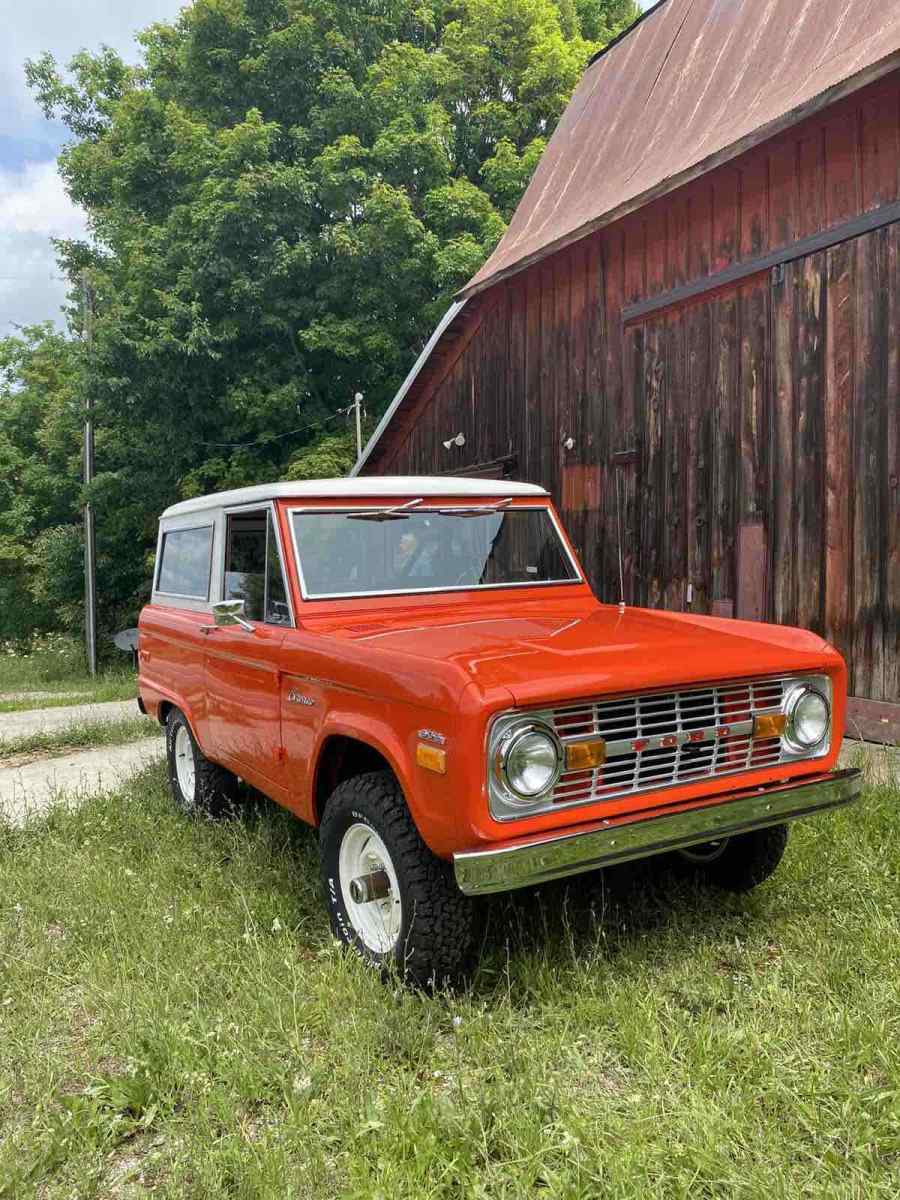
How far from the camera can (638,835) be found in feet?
9.29

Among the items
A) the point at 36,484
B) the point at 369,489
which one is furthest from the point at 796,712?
the point at 36,484

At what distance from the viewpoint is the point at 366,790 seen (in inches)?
125

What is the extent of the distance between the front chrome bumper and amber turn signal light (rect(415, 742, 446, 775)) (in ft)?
0.88

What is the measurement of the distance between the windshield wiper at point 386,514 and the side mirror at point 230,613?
677 millimetres

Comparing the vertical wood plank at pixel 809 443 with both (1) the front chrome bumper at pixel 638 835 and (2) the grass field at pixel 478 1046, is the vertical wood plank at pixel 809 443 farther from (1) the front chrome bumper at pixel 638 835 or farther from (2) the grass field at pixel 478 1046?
(1) the front chrome bumper at pixel 638 835

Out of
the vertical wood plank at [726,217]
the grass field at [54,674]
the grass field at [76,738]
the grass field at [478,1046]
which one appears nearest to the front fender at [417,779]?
the grass field at [478,1046]

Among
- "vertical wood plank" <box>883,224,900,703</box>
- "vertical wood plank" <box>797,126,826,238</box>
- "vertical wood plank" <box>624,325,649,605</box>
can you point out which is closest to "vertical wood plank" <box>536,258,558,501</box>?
"vertical wood plank" <box>624,325,649,605</box>

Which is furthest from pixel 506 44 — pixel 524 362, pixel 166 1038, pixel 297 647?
pixel 166 1038

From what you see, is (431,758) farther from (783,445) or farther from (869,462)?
(783,445)

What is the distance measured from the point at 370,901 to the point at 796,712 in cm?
175

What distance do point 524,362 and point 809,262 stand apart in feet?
12.5

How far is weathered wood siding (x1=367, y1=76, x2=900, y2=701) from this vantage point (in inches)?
237

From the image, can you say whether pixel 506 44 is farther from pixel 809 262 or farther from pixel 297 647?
pixel 297 647

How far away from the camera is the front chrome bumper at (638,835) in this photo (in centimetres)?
262
